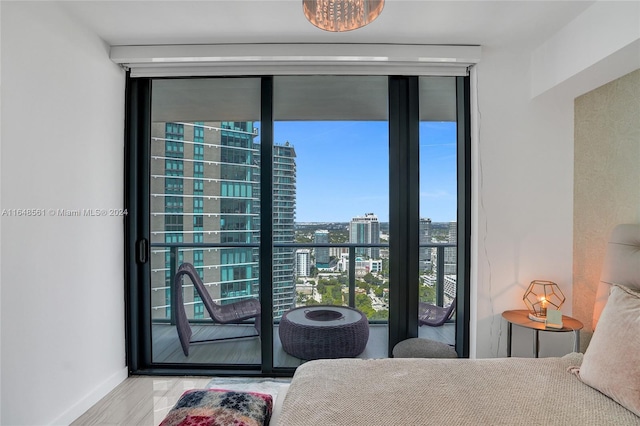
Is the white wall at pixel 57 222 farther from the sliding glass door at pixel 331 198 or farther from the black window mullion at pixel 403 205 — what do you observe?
the black window mullion at pixel 403 205

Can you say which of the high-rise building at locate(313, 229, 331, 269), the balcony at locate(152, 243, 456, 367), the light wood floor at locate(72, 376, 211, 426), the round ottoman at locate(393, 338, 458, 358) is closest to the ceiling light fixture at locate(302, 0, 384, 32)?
A: the balcony at locate(152, 243, 456, 367)

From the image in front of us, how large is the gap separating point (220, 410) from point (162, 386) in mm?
1541

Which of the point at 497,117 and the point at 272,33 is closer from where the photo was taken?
the point at 272,33

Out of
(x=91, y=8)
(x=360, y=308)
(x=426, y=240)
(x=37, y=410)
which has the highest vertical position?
(x=91, y=8)

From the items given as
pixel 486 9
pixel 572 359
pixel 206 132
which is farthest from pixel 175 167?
pixel 572 359

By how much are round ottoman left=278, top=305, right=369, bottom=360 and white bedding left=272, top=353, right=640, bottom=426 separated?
0.92 meters

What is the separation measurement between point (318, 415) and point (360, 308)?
1.81 metres

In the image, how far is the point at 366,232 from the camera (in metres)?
2.80

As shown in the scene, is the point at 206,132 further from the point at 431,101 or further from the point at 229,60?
the point at 431,101

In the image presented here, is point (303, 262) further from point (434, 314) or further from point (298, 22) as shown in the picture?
point (298, 22)

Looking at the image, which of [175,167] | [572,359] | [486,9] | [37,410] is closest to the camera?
[572,359]

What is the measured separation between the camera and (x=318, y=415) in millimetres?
1101

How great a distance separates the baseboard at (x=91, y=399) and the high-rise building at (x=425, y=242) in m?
2.50

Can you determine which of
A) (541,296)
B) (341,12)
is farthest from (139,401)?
(541,296)
